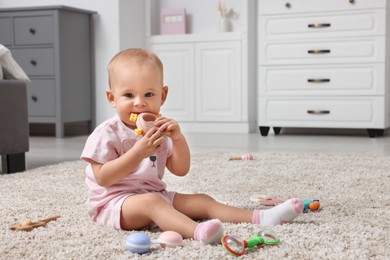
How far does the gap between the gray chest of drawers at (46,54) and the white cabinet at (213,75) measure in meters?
0.80

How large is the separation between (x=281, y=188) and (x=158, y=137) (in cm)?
77

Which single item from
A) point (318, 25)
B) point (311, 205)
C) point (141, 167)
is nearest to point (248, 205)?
point (311, 205)

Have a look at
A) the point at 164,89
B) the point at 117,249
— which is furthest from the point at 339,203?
the point at 117,249

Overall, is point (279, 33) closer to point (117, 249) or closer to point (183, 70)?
point (183, 70)

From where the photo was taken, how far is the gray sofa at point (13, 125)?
7.41ft

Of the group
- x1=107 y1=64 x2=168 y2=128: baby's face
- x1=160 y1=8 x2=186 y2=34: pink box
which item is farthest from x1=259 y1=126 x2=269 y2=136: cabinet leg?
x1=107 y1=64 x2=168 y2=128: baby's face

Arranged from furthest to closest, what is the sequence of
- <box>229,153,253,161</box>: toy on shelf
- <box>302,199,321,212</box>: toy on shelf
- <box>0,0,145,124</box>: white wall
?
<box>0,0,145,124</box>: white wall, <box>229,153,253,161</box>: toy on shelf, <box>302,199,321,212</box>: toy on shelf

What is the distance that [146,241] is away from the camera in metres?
1.07

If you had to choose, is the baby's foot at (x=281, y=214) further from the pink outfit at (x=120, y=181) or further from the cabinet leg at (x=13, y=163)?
the cabinet leg at (x=13, y=163)

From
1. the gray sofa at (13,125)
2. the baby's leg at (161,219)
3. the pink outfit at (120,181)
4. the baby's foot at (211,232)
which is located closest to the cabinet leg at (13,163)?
the gray sofa at (13,125)

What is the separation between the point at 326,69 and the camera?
13.0 feet

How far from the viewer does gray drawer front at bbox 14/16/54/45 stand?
399 centimetres

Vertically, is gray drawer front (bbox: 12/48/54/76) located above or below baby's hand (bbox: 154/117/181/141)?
above

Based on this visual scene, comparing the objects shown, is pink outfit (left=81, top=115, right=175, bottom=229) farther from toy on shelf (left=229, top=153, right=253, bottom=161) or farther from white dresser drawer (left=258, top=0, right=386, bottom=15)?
white dresser drawer (left=258, top=0, right=386, bottom=15)
